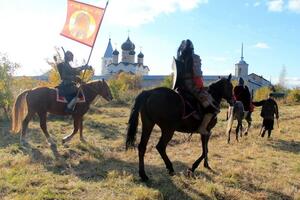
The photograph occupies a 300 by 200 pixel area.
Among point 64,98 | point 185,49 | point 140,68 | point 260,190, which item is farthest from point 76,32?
point 140,68

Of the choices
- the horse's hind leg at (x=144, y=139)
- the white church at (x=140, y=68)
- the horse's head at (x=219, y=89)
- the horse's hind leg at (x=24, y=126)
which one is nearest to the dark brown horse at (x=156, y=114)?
Answer: the horse's hind leg at (x=144, y=139)

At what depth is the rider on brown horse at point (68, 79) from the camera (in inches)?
479

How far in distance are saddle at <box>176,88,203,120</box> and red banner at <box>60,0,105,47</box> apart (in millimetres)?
4040

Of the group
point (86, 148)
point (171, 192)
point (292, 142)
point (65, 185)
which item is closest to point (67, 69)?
point (86, 148)

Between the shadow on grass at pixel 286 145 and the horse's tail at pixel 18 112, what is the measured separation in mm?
7980

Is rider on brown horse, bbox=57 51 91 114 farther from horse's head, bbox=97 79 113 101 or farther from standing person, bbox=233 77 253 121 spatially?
standing person, bbox=233 77 253 121

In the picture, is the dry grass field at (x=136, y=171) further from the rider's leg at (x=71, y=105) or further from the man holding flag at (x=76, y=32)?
the man holding flag at (x=76, y=32)

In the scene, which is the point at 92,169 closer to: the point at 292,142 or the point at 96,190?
the point at 96,190

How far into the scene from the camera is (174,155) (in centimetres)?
1134

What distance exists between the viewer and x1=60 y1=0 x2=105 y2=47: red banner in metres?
11.6

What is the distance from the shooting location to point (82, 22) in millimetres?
11805

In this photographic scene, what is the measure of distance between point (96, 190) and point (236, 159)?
4824 mm

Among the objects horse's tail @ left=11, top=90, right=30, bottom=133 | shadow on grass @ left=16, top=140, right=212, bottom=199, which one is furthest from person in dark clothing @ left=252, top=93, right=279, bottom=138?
horse's tail @ left=11, top=90, right=30, bottom=133

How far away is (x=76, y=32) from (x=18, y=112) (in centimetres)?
282
